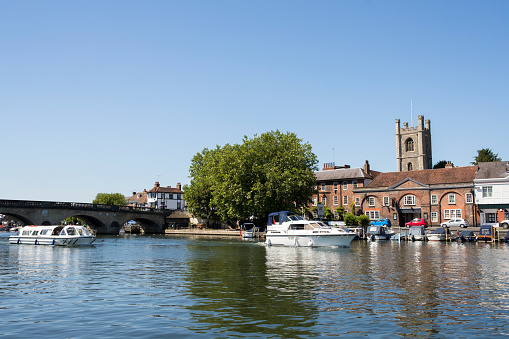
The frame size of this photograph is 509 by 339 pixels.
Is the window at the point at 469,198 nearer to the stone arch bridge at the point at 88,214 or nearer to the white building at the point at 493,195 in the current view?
the white building at the point at 493,195

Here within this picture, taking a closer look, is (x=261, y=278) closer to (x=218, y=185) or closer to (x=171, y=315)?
(x=171, y=315)

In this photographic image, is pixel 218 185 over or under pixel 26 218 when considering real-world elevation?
over

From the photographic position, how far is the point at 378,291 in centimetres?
2011

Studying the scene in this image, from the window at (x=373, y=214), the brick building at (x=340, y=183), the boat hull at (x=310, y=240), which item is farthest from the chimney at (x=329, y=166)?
the boat hull at (x=310, y=240)

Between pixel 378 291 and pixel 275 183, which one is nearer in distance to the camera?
pixel 378 291

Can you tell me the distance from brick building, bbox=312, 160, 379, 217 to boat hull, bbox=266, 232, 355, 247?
39.2 metres

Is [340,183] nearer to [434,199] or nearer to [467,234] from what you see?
[434,199]

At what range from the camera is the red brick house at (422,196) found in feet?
251

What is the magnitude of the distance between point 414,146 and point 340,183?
46.1m

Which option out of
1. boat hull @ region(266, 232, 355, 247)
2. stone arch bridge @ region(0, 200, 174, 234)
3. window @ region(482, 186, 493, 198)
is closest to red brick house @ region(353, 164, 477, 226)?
window @ region(482, 186, 493, 198)

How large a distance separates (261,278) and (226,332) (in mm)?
11569

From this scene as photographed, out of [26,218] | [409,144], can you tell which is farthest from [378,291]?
[409,144]

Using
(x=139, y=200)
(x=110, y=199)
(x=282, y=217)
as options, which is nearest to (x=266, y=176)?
(x=282, y=217)

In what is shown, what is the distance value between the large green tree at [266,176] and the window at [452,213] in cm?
2302
